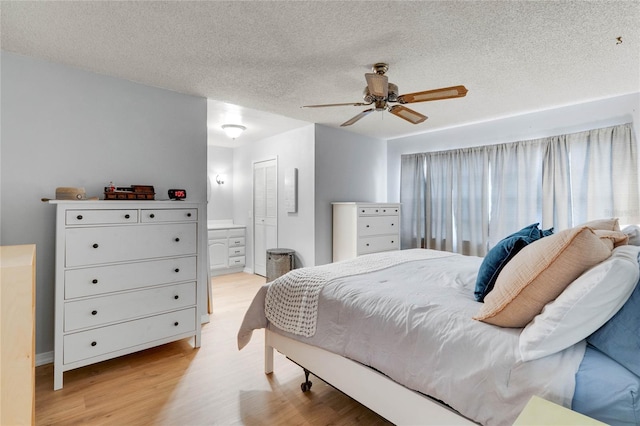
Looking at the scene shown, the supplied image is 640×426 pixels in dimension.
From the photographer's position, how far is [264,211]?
548 centimetres

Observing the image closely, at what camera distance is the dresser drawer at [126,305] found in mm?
2197

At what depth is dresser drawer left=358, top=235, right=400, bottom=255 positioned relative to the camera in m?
4.38

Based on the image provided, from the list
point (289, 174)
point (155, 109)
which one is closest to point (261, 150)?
point (289, 174)

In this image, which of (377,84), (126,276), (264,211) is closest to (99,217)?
(126,276)

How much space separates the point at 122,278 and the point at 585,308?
2.78 m

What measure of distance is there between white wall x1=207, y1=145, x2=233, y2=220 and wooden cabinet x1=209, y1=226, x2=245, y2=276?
0.65 metres

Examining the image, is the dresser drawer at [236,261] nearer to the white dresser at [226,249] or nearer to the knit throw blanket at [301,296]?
the white dresser at [226,249]

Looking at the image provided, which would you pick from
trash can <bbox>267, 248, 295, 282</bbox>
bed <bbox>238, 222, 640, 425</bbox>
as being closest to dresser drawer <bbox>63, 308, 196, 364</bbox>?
bed <bbox>238, 222, 640, 425</bbox>

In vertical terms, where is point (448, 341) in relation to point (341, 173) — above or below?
below

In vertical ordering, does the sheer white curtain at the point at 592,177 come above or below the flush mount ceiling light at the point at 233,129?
below

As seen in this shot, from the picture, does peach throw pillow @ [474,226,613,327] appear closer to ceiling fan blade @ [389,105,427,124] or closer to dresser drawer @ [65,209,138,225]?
ceiling fan blade @ [389,105,427,124]

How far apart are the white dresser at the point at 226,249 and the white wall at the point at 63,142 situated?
93.4 inches

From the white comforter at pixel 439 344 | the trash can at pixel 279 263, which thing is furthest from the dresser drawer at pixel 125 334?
the trash can at pixel 279 263

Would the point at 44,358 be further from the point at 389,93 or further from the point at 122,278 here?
the point at 389,93
